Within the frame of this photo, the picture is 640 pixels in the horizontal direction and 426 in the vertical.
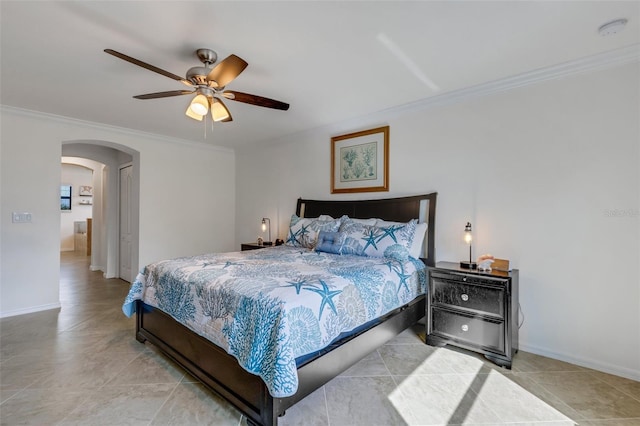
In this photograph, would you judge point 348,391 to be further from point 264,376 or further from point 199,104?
point 199,104

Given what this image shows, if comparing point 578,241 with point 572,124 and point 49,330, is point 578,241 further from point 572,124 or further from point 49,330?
point 49,330

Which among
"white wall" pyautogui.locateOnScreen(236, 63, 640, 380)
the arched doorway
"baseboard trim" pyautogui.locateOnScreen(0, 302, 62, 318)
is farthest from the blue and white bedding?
the arched doorway

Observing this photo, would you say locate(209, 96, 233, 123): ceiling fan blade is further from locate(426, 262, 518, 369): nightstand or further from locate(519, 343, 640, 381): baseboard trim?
locate(519, 343, 640, 381): baseboard trim

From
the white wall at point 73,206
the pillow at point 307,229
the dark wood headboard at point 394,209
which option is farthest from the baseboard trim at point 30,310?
the white wall at point 73,206

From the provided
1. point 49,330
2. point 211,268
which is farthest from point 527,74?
point 49,330

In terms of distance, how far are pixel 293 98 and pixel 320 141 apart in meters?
1.19

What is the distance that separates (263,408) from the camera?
1.56m

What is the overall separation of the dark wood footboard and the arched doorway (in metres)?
2.60

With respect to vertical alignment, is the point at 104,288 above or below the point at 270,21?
below

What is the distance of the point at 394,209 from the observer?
3.45m

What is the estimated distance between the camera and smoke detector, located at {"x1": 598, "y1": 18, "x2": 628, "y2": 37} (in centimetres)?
190

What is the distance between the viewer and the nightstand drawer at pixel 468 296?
7.80 feet

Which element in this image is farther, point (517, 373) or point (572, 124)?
point (572, 124)

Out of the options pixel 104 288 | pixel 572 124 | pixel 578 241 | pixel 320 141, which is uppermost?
pixel 320 141
